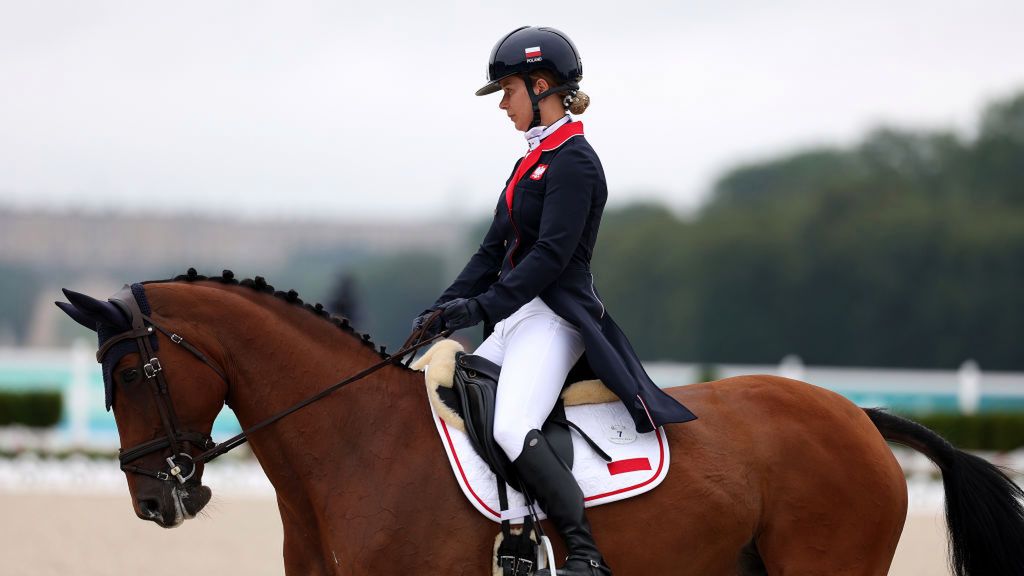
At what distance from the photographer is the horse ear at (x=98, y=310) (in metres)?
3.69

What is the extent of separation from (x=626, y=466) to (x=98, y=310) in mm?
1888

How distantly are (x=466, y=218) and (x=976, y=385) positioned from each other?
45.7 m

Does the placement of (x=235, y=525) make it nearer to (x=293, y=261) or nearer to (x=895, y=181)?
(x=895, y=181)

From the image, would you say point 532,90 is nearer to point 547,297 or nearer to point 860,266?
point 547,297

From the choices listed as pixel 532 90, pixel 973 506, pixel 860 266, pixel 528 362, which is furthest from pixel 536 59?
pixel 860 266

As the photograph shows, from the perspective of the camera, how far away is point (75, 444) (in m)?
16.1

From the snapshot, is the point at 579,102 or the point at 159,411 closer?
the point at 159,411

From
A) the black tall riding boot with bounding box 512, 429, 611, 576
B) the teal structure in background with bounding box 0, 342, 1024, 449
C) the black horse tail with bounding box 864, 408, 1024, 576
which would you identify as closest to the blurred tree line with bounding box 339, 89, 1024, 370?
the teal structure in background with bounding box 0, 342, 1024, 449

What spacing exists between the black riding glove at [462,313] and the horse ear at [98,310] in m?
1.07

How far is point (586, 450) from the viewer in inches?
163

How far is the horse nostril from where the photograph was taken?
374cm

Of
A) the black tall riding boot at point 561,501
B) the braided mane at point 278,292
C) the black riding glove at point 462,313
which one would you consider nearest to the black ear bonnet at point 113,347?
Answer: the braided mane at point 278,292

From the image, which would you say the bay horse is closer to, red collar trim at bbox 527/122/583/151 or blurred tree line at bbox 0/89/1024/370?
red collar trim at bbox 527/122/583/151

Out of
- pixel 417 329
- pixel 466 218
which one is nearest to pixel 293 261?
pixel 466 218
